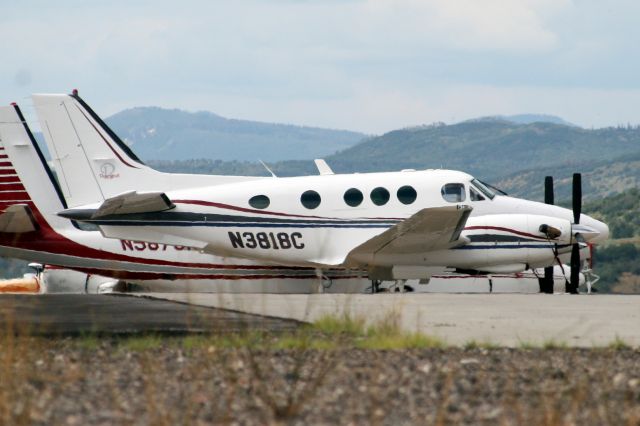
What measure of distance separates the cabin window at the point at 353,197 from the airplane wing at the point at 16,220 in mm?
8560

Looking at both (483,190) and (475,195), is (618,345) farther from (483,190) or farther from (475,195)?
(483,190)

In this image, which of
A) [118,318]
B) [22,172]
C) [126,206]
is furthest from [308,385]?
[22,172]

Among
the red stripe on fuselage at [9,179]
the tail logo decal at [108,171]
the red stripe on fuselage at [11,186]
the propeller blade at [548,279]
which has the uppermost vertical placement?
the tail logo decal at [108,171]

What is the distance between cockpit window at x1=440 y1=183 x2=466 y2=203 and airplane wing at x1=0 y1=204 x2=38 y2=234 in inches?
431

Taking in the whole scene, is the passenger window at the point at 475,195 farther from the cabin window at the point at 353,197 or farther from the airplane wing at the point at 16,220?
the airplane wing at the point at 16,220

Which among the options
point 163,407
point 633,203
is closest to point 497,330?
point 163,407

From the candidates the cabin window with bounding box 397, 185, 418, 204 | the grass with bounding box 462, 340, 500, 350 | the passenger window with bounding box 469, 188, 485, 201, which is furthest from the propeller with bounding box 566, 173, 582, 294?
the grass with bounding box 462, 340, 500, 350

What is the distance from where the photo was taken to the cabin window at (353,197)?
34344 millimetres

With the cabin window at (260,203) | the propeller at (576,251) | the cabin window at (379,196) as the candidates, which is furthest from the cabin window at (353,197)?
the propeller at (576,251)

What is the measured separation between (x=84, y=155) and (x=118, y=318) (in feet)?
57.8

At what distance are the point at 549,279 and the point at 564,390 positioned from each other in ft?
79.7

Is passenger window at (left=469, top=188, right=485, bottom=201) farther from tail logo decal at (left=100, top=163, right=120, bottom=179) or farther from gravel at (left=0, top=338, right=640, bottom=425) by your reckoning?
gravel at (left=0, top=338, right=640, bottom=425)

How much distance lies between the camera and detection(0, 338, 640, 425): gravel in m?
11.5

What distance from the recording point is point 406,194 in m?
34.5
